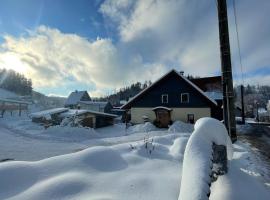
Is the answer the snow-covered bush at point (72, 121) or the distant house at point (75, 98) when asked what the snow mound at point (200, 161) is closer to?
the snow-covered bush at point (72, 121)

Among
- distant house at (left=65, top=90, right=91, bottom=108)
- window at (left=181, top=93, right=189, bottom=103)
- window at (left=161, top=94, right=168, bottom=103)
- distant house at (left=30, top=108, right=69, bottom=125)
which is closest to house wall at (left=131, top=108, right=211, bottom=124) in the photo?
window at (left=181, top=93, right=189, bottom=103)

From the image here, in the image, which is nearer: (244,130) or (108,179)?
(108,179)

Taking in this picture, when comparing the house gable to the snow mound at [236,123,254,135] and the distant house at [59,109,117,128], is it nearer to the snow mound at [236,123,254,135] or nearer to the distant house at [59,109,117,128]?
the distant house at [59,109,117,128]

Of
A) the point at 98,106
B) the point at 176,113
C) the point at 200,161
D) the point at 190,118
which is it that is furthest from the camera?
the point at 98,106

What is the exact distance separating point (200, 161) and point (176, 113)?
23.9 m

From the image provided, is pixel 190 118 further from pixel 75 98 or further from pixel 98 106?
pixel 75 98

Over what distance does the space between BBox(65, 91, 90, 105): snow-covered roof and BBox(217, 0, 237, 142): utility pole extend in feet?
194

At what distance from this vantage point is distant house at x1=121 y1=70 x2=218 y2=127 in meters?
25.0

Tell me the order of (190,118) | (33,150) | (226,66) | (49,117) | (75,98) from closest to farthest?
(226,66) < (33,150) < (190,118) < (49,117) < (75,98)

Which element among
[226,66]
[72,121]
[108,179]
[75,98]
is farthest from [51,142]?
[75,98]

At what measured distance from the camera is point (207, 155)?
3658 millimetres

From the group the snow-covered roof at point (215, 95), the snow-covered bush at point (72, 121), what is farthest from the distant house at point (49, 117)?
the snow-covered roof at point (215, 95)

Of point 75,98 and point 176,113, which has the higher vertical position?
point 75,98

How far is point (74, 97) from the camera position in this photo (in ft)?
221
